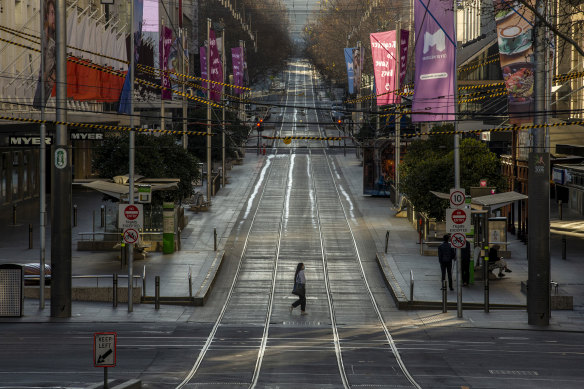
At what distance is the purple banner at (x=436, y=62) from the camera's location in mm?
28750

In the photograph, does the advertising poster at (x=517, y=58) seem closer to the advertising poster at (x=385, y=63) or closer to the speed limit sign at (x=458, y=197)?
the speed limit sign at (x=458, y=197)

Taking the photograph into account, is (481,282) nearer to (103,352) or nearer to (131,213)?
(131,213)

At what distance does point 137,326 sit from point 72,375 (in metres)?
6.50

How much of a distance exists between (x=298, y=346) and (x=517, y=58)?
10.3m

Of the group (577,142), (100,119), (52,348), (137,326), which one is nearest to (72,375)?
(52,348)

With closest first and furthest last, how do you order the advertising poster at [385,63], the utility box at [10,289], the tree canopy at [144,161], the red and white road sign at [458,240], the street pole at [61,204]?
the utility box at [10,289], the street pole at [61,204], the red and white road sign at [458,240], the tree canopy at [144,161], the advertising poster at [385,63]

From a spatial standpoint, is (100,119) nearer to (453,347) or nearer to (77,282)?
(77,282)

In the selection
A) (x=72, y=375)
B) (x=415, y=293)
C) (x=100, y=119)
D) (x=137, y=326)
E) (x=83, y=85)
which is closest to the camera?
(x=72, y=375)

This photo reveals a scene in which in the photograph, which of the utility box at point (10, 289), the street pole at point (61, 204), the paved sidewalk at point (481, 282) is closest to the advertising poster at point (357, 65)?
the paved sidewalk at point (481, 282)

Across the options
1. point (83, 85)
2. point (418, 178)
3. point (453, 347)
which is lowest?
point (453, 347)

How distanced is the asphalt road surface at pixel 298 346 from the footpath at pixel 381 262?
728 millimetres

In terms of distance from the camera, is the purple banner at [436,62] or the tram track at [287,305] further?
the purple banner at [436,62]

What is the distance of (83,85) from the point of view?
139 feet

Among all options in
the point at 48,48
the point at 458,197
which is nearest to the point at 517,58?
the point at 458,197
